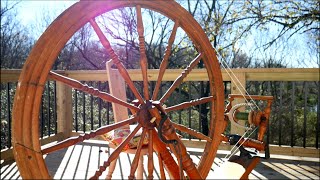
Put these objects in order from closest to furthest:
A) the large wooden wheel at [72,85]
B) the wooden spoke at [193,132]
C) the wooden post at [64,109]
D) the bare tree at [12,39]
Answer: the large wooden wheel at [72,85]
the wooden spoke at [193,132]
the wooden post at [64,109]
the bare tree at [12,39]

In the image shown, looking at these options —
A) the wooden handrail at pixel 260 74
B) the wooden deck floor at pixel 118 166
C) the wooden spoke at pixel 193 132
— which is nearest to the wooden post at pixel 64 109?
the wooden deck floor at pixel 118 166

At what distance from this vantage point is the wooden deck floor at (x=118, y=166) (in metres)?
2.29

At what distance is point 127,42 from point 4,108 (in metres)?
5.08

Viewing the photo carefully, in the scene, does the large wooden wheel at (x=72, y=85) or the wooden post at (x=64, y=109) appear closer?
the large wooden wheel at (x=72, y=85)

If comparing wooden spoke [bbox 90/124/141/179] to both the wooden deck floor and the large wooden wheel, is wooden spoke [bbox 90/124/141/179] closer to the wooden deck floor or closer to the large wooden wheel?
the large wooden wheel

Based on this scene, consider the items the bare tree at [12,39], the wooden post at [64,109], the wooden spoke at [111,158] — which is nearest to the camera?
the wooden spoke at [111,158]

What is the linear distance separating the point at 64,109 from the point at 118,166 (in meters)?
1.14

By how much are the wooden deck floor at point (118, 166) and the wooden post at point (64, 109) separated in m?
0.47

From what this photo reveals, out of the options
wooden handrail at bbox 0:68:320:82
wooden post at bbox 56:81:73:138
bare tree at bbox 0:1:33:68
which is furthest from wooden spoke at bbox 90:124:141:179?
bare tree at bbox 0:1:33:68

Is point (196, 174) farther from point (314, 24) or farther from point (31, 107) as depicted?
point (314, 24)

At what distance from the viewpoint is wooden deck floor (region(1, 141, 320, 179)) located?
229 centimetres

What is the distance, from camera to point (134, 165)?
1102 mm

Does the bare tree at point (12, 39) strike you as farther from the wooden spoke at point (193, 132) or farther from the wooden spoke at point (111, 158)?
the wooden spoke at point (111, 158)

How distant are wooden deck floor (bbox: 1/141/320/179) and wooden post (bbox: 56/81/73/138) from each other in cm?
47
